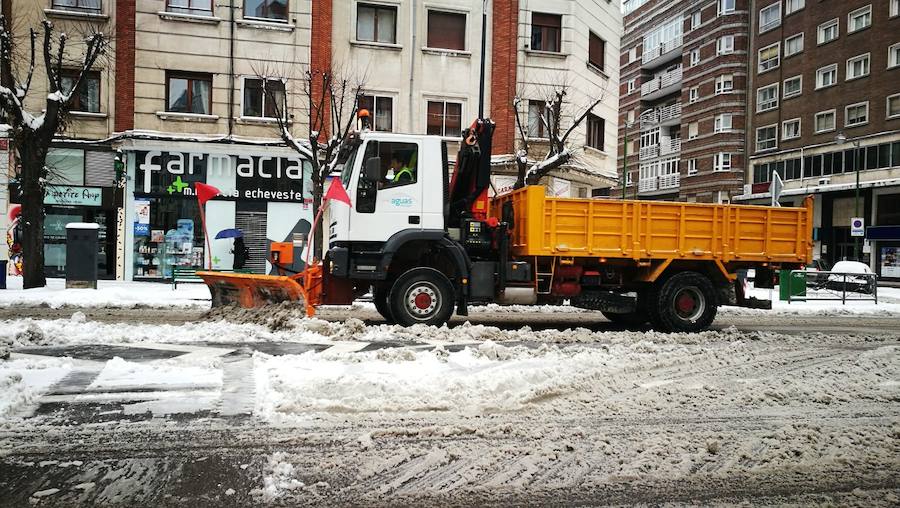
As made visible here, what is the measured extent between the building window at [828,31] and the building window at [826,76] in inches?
70.5

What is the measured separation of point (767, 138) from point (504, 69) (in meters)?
32.5

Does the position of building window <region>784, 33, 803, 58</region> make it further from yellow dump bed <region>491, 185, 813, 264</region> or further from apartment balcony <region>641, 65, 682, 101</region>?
yellow dump bed <region>491, 185, 813, 264</region>

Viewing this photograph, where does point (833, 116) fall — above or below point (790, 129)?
above

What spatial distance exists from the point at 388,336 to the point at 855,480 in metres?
6.30

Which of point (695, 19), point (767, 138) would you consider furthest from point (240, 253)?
point (695, 19)

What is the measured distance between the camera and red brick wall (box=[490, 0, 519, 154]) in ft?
79.1

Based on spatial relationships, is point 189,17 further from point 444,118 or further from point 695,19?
point 695,19

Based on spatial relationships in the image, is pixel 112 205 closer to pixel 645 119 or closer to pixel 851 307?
pixel 851 307

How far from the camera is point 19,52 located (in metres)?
21.2

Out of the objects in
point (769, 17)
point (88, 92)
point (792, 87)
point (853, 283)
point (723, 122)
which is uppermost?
point (769, 17)

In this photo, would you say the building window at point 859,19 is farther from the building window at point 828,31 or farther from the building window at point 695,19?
the building window at point 695,19

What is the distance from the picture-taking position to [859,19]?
41.0 metres

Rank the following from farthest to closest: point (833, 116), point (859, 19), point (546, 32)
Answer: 1. point (833, 116)
2. point (859, 19)
3. point (546, 32)

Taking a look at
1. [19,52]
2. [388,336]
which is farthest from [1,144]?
[388,336]
